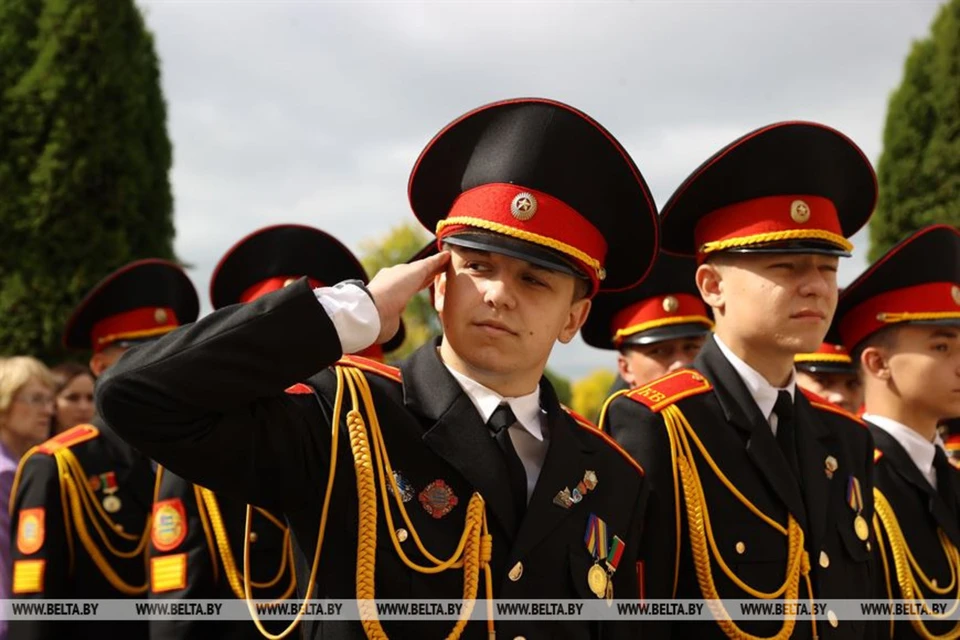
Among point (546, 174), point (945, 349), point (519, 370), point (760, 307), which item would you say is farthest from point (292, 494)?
point (945, 349)

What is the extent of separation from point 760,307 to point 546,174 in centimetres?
107

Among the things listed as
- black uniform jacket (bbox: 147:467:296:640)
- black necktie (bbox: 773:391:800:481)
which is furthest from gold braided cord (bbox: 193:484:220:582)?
black necktie (bbox: 773:391:800:481)

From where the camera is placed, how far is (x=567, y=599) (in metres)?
3.18

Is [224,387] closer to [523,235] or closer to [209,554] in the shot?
[523,235]

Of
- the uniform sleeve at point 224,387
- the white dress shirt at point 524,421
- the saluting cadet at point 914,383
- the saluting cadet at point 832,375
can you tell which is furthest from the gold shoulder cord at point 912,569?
the uniform sleeve at point 224,387

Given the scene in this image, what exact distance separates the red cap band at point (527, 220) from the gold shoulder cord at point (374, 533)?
2.02 feet

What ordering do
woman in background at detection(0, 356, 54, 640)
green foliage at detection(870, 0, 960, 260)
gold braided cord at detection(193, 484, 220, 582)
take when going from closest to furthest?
gold braided cord at detection(193, 484, 220, 582)
woman in background at detection(0, 356, 54, 640)
green foliage at detection(870, 0, 960, 260)

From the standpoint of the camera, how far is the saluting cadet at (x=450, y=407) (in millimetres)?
2729

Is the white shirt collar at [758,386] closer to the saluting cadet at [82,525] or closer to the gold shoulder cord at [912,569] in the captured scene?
the gold shoulder cord at [912,569]

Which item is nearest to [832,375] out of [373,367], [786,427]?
[786,427]

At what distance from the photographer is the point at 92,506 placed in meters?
A: 5.57

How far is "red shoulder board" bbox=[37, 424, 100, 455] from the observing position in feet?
18.6

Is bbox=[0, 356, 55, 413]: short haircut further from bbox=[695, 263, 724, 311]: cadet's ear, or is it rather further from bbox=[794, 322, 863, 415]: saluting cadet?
bbox=[794, 322, 863, 415]: saluting cadet

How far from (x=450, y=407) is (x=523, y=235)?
52cm
